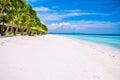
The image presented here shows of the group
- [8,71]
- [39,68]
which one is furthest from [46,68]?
[8,71]

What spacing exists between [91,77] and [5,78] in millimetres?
2941

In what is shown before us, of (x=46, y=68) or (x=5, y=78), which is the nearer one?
(x=5, y=78)

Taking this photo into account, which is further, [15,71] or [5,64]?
[5,64]

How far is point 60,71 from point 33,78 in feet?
4.47

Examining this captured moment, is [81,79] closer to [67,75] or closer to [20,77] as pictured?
[67,75]

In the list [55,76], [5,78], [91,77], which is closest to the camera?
[5,78]

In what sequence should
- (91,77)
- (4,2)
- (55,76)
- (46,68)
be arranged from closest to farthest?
(55,76) < (91,77) < (46,68) < (4,2)

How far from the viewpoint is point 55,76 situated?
21.0 ft

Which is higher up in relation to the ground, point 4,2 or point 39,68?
point 4,2

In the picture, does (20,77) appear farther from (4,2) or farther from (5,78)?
(4,2)

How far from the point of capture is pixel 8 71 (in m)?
6.41

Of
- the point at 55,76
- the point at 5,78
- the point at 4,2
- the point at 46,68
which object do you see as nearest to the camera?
the point at 5,78

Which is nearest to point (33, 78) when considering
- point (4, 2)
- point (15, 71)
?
point (15, 71)

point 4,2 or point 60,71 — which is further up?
point 4,2
